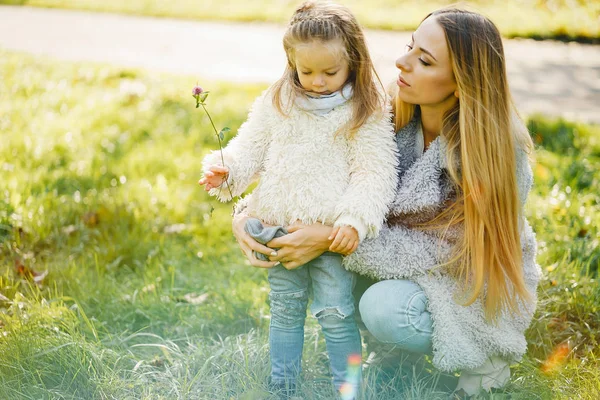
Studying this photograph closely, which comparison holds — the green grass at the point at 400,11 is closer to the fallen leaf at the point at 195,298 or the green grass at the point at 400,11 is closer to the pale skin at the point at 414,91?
the fallen leaf at the point at 195,298

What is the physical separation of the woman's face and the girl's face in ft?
0.65

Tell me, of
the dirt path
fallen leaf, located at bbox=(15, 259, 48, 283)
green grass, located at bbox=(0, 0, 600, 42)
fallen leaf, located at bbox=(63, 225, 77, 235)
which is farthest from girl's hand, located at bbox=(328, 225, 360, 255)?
green grass, located at bbox=(0, 0, 600, 42)

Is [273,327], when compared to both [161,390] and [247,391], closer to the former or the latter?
[247,391]

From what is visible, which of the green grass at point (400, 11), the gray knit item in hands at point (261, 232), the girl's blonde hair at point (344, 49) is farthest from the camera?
the green grass at point (400, 11)

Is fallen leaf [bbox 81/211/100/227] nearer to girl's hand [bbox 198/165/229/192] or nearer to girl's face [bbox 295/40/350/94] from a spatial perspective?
girl's hand [bbox 198/165/229/192]

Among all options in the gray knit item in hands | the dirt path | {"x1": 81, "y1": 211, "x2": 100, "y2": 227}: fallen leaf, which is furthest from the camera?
the dirt path

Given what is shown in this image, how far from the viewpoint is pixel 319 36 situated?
2070 mm

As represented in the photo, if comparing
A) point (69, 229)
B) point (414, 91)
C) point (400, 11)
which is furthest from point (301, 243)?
point (400, 11)

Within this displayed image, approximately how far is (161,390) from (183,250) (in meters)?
1.10

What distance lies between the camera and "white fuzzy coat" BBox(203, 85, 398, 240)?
2.14 metres

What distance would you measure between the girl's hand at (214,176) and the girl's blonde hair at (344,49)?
0.91ft

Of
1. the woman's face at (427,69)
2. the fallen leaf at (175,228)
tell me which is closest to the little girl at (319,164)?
the woman's face at (427,69)

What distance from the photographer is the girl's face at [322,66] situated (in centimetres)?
207

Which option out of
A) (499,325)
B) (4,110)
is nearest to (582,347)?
(499,325)
